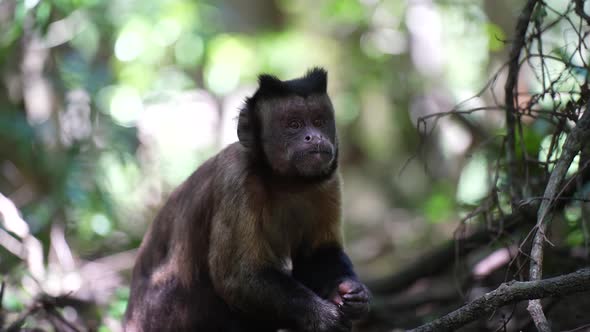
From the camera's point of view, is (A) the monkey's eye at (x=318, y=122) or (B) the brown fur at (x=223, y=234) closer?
(B) the brown fur at (x=223, y=234)

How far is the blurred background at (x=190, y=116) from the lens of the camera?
7.56m

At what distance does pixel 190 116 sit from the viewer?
44.4 feet

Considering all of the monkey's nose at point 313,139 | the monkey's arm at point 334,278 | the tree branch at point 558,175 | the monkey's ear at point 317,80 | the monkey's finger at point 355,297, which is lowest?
the monkey's finger at point 355,297

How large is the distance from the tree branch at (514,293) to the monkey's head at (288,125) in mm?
1634

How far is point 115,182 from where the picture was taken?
34.1ft

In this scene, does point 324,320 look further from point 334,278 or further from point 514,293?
point 514,293

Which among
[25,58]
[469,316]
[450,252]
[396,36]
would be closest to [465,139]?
[396,36]

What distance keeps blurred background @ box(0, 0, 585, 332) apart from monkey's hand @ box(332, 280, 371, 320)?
1167 millimetres

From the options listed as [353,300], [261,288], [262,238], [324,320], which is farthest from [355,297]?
[262,238]

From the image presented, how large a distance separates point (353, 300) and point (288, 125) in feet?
4.40

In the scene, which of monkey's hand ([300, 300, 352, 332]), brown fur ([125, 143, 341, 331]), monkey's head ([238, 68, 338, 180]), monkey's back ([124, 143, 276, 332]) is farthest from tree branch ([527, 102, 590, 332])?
monkey's back ([124, 143, 276, 332])

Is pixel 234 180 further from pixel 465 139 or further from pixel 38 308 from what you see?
pixel 465 139

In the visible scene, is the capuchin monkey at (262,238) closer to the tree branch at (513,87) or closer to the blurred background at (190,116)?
the blurred background at (190,116)

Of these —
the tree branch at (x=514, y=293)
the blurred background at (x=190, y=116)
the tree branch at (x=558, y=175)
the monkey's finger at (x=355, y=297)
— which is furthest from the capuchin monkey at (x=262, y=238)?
the tree branch at (x=558, y=175)
